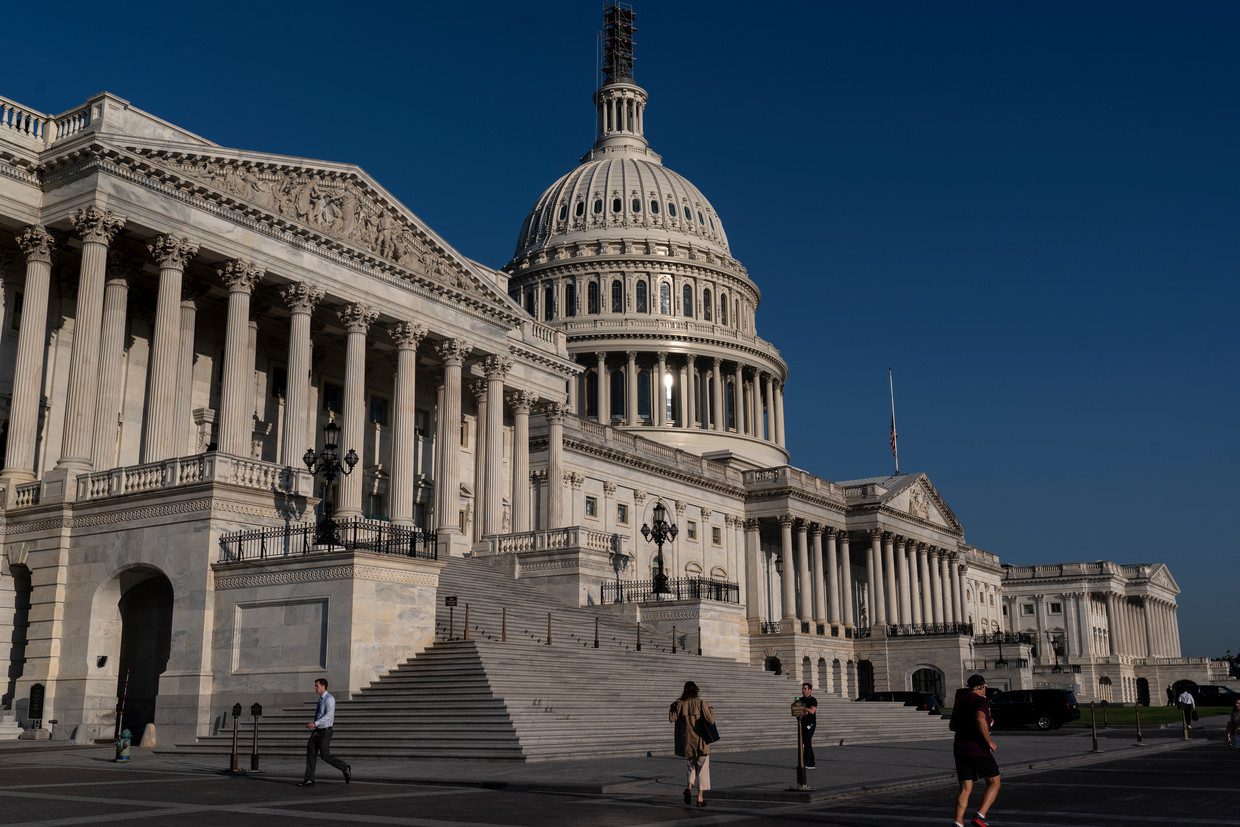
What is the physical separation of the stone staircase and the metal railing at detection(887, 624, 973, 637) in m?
51.8

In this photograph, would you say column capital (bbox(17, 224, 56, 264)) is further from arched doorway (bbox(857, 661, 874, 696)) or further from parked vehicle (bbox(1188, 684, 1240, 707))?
parked vehicle (bbox(1188, 684, 1240, 707))

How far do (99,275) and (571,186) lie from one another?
97.2 meters

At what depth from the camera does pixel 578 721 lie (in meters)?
31.0

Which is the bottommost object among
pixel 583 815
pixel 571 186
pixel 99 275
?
pixel 583 815

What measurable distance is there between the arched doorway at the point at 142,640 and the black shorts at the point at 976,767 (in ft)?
87.4

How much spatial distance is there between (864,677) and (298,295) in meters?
67.2

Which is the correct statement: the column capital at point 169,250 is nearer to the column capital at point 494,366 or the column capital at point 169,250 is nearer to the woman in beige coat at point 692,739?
the column capital at point 494,366

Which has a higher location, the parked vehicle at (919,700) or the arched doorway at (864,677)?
the arched doorway at (864,677)

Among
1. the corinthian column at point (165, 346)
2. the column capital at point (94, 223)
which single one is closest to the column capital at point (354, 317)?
the corinthian column at point (165, 346)

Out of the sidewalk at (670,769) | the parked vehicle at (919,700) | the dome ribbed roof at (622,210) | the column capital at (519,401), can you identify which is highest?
the dome ribbed roof at (622,210)

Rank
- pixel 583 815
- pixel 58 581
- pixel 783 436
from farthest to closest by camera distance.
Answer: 1. pixel 783 436
2. pixel 58 581
3. pixel 583 815

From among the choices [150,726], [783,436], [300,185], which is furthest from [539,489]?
[783,436]

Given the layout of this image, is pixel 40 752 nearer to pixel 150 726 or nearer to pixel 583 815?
pixel 150 726

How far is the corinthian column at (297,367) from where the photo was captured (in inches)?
1743
